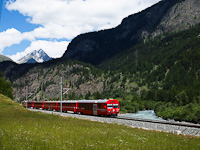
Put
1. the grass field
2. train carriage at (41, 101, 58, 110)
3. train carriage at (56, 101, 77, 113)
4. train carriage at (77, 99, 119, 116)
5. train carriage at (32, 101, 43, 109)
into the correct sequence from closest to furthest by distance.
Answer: the grass field → train carriage at (77, 99, 119, 116) → train carriage at (56, 101, 77, 113) → train carriage at (41, 101, 58, 110) → train carriage at (32, 101, 43, 109)

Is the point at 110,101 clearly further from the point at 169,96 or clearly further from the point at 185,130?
the point at 169,96

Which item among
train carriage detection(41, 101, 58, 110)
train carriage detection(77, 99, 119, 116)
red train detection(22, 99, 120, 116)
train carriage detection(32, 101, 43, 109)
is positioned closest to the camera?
train carriage detection(77, 99, 119, 116)

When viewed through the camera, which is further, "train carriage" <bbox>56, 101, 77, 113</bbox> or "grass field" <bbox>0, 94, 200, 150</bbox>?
"train carriage" <bbox>56, 101, 77, 113</bbox>

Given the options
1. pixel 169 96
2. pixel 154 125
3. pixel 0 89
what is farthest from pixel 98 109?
pixel 169 96

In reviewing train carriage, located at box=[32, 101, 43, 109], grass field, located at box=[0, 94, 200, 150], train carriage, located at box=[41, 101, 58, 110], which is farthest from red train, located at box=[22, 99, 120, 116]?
grass field, located at box=[0, 94, 200, 150]

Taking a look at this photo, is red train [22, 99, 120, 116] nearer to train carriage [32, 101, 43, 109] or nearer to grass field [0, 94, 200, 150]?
train carriage [32, 101, 43, 109]

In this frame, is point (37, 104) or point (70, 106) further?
point (37, 104)

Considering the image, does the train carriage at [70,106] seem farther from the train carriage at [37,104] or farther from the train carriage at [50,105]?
the train carriage at [37,104]

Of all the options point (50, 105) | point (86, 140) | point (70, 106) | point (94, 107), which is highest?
point (94, 107)

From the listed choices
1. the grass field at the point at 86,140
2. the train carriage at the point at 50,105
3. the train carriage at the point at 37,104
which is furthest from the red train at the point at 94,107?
the grass field at the point at 86,140

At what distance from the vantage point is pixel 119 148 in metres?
13.2

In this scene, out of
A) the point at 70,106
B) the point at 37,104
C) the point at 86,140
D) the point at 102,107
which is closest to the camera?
the point at 86,140

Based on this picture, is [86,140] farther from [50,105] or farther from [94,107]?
[50,105]

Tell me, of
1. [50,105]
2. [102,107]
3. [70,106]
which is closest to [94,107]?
[102,107]
